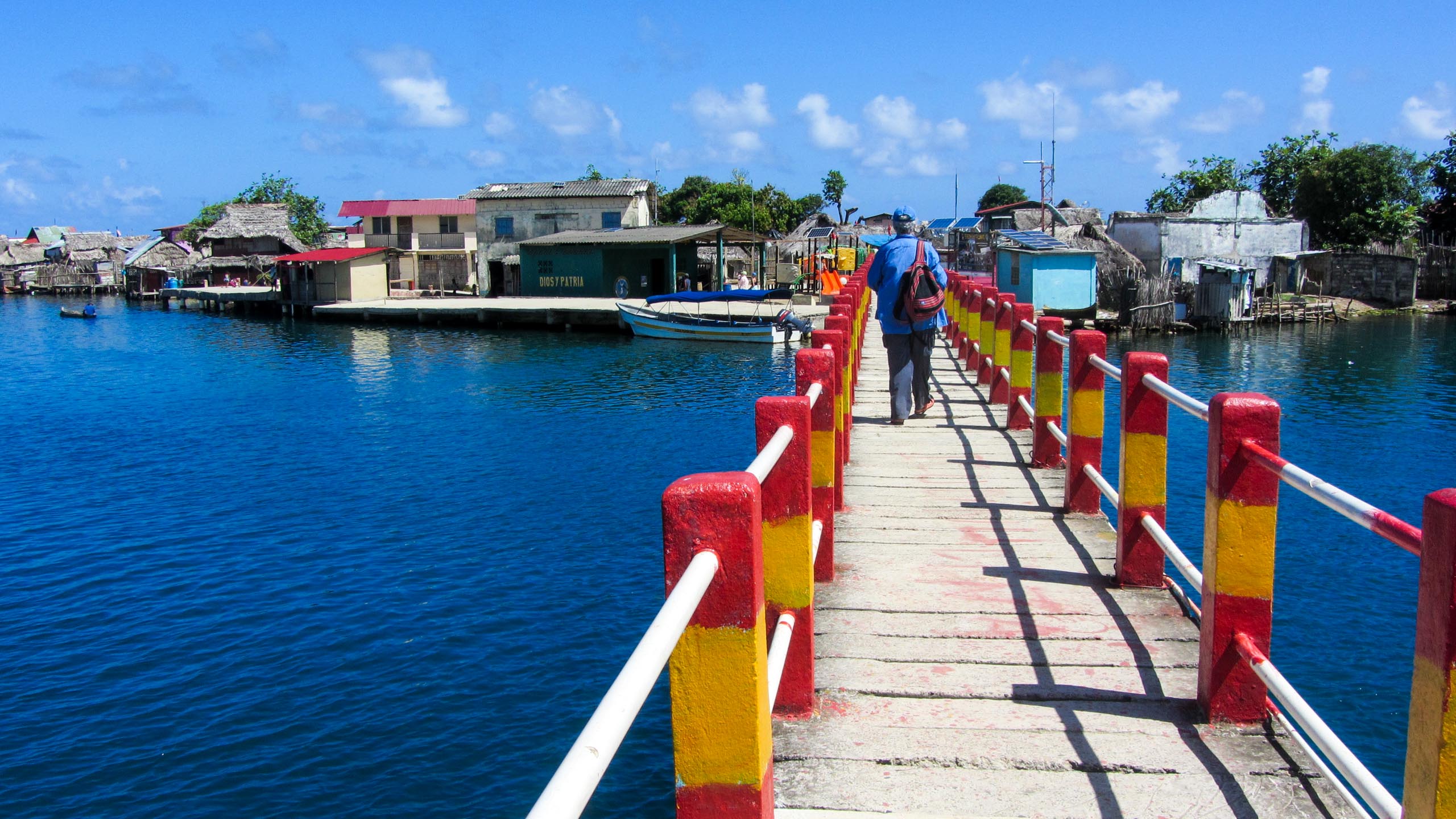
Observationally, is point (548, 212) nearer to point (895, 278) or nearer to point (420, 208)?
point (420, 208)

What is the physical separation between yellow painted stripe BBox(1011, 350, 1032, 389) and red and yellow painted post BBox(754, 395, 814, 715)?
640 cm

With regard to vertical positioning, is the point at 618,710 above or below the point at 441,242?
below

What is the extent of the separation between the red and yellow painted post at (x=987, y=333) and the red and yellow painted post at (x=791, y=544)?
885cm

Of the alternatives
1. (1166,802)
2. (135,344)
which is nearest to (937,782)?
(1166,802)

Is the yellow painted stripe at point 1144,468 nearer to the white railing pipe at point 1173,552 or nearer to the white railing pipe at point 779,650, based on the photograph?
the white railing pipe at point 1173,552

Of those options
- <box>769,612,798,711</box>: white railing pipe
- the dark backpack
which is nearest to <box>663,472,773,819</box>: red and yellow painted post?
<box>769,612,798,711</box>: white railing pipe

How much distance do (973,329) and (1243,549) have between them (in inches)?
447

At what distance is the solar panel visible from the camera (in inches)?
1666

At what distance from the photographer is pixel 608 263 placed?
5719 centimetres

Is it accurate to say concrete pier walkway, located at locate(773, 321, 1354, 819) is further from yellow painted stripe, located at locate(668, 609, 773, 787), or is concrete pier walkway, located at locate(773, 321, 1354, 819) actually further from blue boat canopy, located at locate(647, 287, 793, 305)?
blue boat canopy, located at locate(647, 287, 793, 305)

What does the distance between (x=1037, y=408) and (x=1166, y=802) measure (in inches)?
200

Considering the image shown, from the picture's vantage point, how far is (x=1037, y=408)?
808 centimetres

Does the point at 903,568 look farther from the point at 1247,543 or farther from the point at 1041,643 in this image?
the point at 1247,543

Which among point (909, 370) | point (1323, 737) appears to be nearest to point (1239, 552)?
point (1323, 737)
